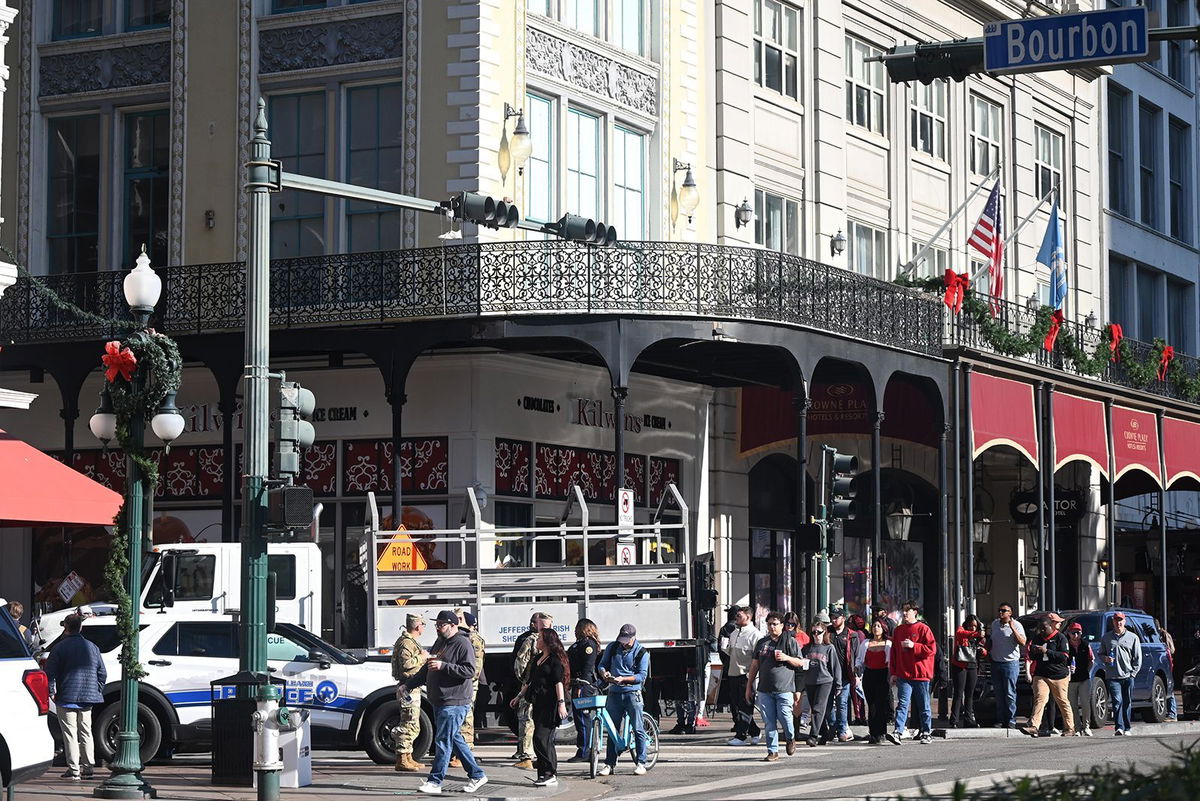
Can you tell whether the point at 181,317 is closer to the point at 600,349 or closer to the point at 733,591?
the point at 600,349

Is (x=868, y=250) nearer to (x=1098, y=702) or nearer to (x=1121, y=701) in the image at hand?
(x=1098, y=702)

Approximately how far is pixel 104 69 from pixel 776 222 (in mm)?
11826

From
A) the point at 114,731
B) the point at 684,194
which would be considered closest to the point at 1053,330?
the point at 684,194

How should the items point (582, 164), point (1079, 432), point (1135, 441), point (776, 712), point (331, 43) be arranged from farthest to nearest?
point (1135, 441)
point (1079, 432)
point (582, 164)
point (331, 43)
point (776, 712)

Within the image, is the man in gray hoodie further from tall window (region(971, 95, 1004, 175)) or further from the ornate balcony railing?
tall window (region(971, 95, 1004, 175))

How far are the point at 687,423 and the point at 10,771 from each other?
20.1m

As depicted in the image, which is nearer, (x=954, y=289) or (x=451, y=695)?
(x=451, y=695)

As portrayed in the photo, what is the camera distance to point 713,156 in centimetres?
3331

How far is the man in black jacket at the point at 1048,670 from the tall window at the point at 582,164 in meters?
9.76

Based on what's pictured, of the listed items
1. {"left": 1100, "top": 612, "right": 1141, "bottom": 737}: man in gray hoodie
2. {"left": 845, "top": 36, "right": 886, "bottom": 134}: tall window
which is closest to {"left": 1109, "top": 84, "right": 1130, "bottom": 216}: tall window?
{"left": 845, "top": 36, "right": 886, "bottom": 134}: tall window

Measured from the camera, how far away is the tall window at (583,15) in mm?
30891

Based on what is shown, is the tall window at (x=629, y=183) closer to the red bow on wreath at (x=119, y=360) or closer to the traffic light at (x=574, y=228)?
the traffic light at (x=574, y=228)

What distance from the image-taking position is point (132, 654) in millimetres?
18266

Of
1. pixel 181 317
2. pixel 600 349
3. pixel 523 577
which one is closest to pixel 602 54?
pixel 600 349
